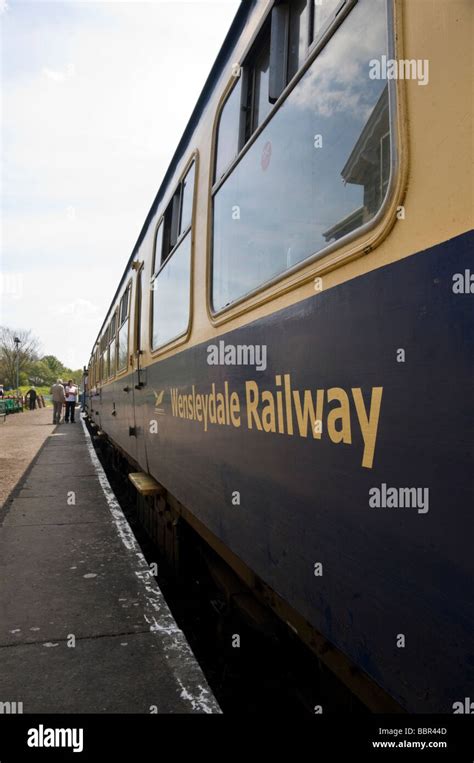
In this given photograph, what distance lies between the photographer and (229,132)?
8.60 ft

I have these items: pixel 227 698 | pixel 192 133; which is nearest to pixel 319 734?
pixel 227 698

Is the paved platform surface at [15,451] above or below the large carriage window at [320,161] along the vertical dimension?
below

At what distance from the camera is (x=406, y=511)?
3.91 feet

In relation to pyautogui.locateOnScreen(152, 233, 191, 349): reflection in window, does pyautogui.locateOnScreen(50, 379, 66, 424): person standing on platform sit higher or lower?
lower

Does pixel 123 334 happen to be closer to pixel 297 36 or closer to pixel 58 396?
pixel 297 36

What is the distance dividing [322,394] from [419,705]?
2.42ft

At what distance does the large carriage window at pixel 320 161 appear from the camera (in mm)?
1426

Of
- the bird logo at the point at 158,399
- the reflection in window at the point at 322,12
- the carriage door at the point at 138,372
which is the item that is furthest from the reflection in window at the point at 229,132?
the carriage door at the point at 138,372

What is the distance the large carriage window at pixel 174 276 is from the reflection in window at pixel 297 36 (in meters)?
1.38

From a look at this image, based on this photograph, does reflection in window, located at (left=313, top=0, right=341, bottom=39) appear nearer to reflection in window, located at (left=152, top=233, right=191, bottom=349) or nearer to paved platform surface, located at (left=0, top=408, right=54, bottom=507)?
reflection in window, located at (left=152, top=233, right=191, bottom=349)

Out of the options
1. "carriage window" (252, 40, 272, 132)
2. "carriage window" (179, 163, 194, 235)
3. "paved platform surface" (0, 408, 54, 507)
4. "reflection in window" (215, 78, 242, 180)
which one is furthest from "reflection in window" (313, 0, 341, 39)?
"paved platform surface" (0, 408, 54, 507)

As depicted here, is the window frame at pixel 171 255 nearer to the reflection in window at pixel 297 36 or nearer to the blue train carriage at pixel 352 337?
the blue train carriage at pixel 352 337

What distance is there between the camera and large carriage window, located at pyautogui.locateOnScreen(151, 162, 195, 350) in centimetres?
337

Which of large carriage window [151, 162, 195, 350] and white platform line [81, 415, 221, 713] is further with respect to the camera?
large carriage window [151, 162, 195, 350]
